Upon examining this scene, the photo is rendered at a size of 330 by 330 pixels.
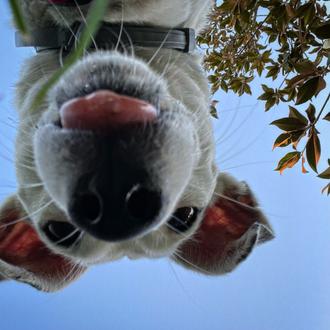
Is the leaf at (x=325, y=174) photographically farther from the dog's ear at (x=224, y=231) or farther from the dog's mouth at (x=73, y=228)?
the dog's mouth at (x=73, y=228)

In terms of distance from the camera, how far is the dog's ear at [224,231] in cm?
279

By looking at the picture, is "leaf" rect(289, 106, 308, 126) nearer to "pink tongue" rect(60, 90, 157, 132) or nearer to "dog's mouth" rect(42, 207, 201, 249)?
"dog's mouth" rect(42, 207, 201, 249)

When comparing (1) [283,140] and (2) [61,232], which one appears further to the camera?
(1) [283,140]

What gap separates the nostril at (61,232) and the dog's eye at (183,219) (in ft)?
1.60

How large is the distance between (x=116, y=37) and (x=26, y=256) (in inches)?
54.4

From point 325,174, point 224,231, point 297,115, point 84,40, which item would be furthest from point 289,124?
point 84,40

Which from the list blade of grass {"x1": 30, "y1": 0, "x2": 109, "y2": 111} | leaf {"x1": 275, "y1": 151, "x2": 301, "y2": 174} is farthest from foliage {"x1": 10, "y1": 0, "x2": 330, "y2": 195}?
blade of grass {"x1": 30, "y1": 0, "x2": 109, "y2": 111}

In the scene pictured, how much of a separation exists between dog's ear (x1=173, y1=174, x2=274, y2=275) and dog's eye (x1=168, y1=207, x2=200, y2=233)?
357 millimetres

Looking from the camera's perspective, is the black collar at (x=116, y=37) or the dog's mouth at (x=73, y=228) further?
the black collar at (x=116, y=37)

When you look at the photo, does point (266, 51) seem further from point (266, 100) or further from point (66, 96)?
point (66, 96)

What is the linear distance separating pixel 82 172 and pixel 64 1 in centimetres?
119

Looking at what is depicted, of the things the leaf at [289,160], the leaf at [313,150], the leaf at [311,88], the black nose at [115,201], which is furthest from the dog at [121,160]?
the leaf at [289,160]

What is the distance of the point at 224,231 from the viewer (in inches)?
113

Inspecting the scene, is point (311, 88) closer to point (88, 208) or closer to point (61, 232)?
point (61, 232)
